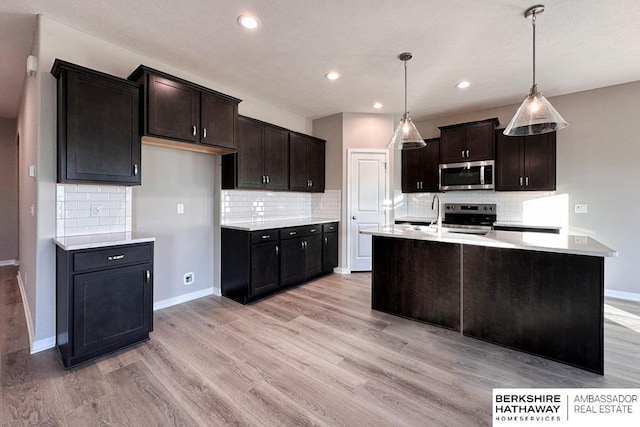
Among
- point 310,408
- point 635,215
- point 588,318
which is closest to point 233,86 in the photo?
point 310,408

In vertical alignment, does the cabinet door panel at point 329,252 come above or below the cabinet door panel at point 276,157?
below

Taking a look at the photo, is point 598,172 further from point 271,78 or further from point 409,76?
point 271,78

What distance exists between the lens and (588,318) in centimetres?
206

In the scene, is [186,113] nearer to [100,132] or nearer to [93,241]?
[100,132]

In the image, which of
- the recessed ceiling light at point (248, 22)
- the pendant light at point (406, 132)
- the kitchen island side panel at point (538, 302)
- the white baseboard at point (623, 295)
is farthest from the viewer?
the white baseboard at point (623, 295)

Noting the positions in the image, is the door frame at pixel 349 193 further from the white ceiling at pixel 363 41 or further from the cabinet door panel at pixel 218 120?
the cabinet door panel at pixel 218 120

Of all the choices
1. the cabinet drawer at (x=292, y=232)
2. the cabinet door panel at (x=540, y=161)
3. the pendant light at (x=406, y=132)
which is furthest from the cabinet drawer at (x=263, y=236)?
the cabinet door panel at (x=540, y=161)

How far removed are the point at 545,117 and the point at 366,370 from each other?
7.87ft

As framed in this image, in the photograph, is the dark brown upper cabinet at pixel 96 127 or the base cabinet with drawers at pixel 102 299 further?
the dark brown upper cabinet at pixel 96 127

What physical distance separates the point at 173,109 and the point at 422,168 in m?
3.90

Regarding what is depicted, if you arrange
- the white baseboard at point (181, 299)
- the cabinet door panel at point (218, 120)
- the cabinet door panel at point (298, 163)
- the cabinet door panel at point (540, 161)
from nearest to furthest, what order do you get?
the cabinet door panel at point (218, 120) < the white baseboard at point (181, 299) < the cabinet door panel at point (540, 161) < the cabinet door panel at point (298, 163)

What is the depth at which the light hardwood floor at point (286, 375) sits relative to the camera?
1.66m

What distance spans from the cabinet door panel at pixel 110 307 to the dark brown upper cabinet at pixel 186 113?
1.30 meters

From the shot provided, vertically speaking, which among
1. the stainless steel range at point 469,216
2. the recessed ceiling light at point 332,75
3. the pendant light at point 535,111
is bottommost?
the stainless steel range at point 469,216
